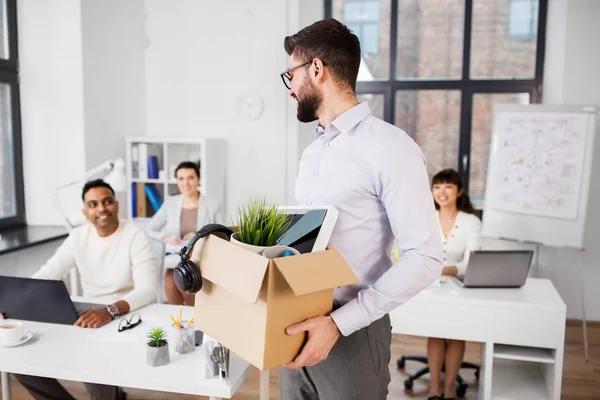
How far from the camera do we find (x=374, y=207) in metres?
1.31

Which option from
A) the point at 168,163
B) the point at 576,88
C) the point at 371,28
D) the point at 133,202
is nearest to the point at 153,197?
the point at 133,202

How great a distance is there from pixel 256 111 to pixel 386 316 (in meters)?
3.70

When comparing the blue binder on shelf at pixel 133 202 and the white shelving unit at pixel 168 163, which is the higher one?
the white shelving unit at pixel 168 163

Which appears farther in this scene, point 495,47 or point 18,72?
point 495,47

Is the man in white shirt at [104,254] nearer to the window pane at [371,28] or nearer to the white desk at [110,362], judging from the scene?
the white desk at [110,362]

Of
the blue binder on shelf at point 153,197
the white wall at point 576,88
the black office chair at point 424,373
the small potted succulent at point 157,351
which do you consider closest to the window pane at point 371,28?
the white wall at point 576,88

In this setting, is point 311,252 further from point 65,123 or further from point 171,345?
point 65,123

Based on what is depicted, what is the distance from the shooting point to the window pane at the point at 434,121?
488 centimetres

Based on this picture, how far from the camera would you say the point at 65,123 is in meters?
4.11

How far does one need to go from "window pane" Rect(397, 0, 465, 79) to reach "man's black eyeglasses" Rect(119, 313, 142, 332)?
3588mm

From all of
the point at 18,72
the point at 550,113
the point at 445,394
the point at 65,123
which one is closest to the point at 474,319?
the point at 445,394

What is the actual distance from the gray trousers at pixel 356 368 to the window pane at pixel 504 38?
4.00 m

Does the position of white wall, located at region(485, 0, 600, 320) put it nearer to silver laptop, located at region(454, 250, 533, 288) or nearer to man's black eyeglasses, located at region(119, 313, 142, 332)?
silver laptop, located at region(454, 250, 533, 288)

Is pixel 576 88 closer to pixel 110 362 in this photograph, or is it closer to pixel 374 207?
pixel 374 207
